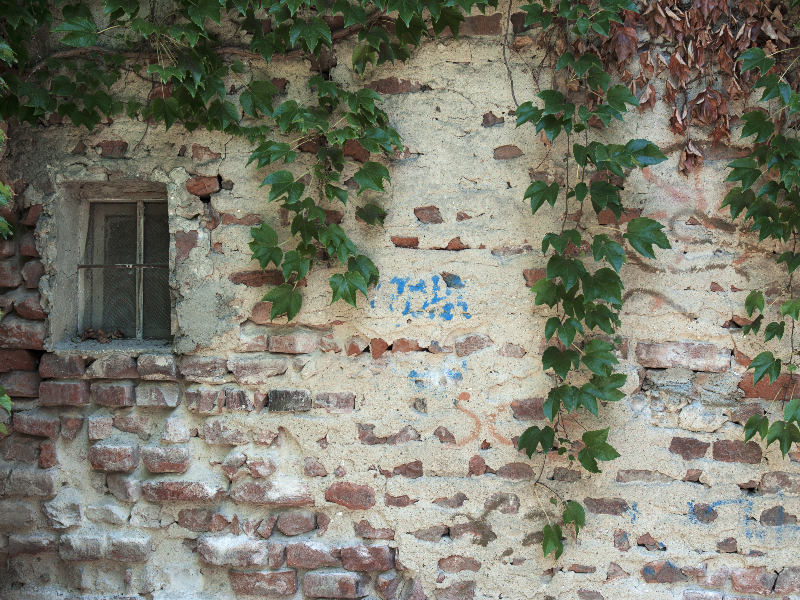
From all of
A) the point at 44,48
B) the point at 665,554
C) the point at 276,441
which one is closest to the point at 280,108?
the point at 44,48

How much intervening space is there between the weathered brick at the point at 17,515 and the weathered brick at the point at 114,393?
46 centimetres

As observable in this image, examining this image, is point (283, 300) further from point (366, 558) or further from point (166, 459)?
point (366, 558)

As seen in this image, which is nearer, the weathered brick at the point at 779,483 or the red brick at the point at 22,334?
the weathered brick at the point at 779,483

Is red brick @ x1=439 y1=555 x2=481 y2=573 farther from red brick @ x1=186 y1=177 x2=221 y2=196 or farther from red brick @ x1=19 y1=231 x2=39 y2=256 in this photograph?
red brick @ x1=19 y1=231 x2=39 y2=256

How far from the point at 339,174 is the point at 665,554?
5.64ft

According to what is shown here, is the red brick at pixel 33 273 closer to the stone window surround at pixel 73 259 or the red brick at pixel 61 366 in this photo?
the stone window surround at pixel 73 259

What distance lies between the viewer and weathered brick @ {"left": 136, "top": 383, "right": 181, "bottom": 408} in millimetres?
2080

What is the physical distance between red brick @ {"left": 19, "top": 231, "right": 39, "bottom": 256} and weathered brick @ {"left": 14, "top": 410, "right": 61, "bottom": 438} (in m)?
0.58

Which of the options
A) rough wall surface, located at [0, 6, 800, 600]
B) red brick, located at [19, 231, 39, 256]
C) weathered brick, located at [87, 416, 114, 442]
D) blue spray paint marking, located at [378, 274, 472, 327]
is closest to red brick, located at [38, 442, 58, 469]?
rough wall surface, located at [0, 6, 800, 600]

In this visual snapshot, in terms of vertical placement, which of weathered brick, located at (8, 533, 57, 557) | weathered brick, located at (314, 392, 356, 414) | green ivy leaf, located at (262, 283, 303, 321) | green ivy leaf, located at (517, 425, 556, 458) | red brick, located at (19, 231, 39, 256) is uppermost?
red brick, located at (19, 231, 39, 256)

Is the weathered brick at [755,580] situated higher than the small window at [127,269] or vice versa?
the small window at [127,269]

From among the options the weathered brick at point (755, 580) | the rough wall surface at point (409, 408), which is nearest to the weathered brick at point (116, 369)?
the rough wall surface at point (409, 408)

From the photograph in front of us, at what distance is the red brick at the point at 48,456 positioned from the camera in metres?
2.10

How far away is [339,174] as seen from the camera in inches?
80.5
